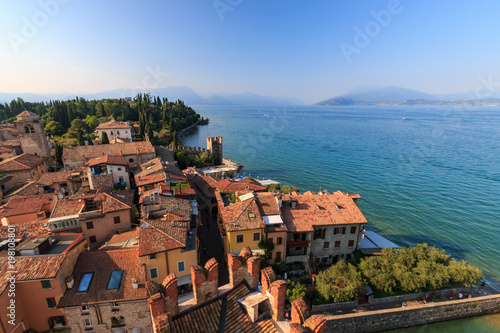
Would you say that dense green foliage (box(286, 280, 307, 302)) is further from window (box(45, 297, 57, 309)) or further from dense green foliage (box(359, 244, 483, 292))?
window (box(45, 297, 57, 309))

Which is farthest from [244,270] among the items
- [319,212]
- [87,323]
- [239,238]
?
[319,212]

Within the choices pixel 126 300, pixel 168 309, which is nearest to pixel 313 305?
pixel 126 300

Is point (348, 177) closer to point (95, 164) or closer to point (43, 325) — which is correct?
point (95, 164)

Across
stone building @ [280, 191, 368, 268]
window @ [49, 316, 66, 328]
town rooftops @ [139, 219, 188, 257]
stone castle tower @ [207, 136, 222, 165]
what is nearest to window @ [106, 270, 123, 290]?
town rooftops @ [139, 219, 188, 257]

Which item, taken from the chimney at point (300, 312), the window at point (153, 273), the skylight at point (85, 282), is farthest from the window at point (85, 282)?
the chimney at point (300, 312)

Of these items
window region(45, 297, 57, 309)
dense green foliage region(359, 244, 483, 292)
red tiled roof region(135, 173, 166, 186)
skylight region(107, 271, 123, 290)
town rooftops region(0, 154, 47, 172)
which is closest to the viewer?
window region(45, 297, 57, 309)

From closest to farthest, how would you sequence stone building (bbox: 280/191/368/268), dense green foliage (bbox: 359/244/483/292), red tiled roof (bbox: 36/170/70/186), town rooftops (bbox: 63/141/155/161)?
dense green foliage (bbox: 359/244/483/292), stone building (bbox: 280/191/368/268), red tiled roof (bbox: 36/170/70/186), town rooftops (bbox: 63/141/155/161)

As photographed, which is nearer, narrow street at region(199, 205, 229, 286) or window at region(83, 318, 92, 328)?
window at region(83, 318, 92, 328)

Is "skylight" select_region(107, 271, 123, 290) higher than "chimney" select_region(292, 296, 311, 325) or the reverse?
the reverse
